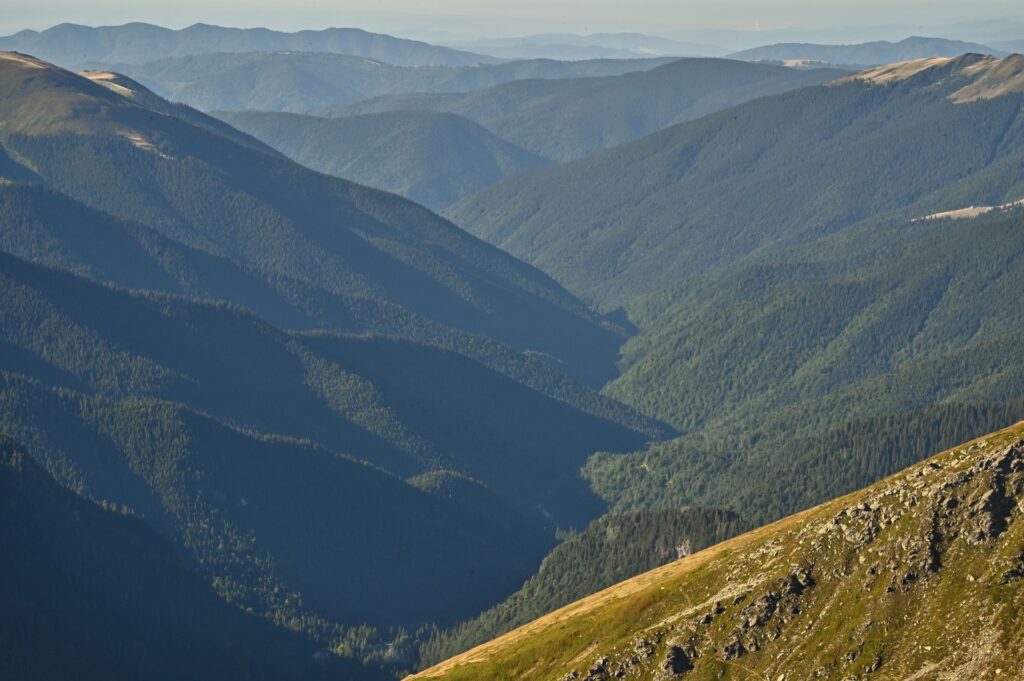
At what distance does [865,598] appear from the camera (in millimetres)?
151875

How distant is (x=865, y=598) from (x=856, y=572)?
4.75 meters

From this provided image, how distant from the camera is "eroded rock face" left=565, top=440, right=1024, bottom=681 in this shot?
14862 centimetres

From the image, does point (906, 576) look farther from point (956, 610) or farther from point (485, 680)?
point (485, 680)

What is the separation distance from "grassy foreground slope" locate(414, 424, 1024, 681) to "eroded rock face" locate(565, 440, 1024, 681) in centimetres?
15

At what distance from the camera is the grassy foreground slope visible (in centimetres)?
14150

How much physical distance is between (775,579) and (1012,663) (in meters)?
33.1

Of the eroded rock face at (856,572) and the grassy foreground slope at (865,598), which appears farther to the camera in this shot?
the eroded rock face at (856,572)

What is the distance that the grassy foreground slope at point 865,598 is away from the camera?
14150 centimetres

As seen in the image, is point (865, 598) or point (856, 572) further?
point (856, 572)

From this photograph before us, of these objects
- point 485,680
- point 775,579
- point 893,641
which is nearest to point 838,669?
point 893,641

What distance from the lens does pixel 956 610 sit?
470 ft

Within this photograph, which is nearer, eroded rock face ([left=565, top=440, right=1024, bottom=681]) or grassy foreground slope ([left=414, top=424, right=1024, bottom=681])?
grassy foreground slope ([left=414, top=424, right=1024, bottom=681])

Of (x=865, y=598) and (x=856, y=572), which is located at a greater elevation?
(x=856, y=572)

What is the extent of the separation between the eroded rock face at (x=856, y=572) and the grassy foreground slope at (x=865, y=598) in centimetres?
15
